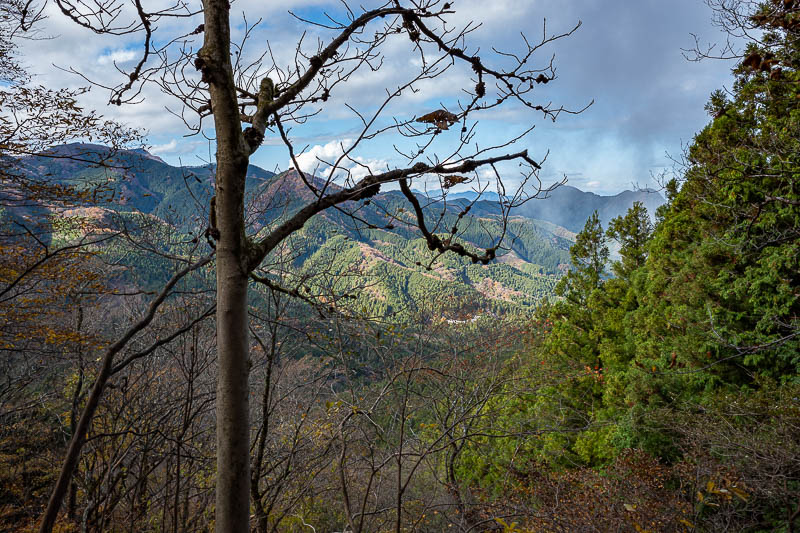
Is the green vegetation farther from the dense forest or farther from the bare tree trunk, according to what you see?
the bare tree trunk

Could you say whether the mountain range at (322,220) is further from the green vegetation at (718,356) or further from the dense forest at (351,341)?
the green vegetation at (718,356)

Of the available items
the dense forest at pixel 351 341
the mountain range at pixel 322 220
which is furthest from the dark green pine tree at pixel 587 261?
the mountain range at pixel 322 220

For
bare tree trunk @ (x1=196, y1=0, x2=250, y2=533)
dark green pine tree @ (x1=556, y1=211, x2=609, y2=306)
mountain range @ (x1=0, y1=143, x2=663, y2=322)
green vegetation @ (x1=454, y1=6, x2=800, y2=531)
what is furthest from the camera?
dark green pine tree @ (x1=556, y1=211, x2=609, y2=306)

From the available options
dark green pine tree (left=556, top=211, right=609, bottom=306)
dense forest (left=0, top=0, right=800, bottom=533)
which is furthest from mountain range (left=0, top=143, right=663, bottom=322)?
dark green pine tree (left=556, top=211, right=609, bottom=306)

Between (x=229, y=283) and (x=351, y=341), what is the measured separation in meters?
2.65

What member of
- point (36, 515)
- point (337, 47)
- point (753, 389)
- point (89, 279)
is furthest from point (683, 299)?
point (36, 515)

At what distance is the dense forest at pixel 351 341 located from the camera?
1.88 meters

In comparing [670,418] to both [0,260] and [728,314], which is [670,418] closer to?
[728,314]

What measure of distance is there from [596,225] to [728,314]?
1152 centimetres

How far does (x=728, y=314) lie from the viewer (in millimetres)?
8203

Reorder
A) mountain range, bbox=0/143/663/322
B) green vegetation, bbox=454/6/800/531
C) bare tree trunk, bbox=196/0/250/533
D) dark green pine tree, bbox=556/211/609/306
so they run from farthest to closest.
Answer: dark green pine tree, bbox=556/211/609/306 < green vegetation, bbox=454/6/800/531 < mountain range, bbox=0/143/663/322 < bare tree trunk, bbox=196/0/250/533

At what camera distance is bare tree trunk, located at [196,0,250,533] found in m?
1.43

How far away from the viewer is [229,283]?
1511mm

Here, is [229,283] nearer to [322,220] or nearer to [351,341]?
[351,341]
